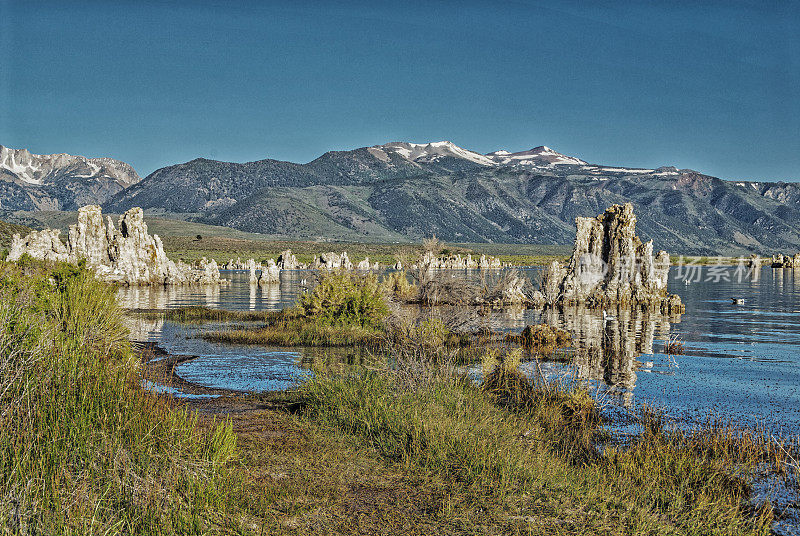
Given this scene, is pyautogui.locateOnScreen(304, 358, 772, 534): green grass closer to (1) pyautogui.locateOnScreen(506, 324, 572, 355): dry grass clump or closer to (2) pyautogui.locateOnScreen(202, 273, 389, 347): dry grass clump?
(1) pyautogui.locateOnScreen(506, 324, 572, 355): dry grass clump

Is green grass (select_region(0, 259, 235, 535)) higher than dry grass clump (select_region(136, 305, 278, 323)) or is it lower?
higher

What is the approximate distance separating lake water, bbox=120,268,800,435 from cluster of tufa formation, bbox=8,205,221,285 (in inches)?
1075

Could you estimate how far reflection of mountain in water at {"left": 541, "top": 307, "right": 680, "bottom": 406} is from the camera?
Result: 21312 mm

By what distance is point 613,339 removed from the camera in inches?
1238

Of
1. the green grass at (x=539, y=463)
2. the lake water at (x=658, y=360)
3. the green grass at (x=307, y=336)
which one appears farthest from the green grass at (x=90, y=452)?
the green grass at (x=307, y=336)

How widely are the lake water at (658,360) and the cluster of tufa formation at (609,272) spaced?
3.63 m

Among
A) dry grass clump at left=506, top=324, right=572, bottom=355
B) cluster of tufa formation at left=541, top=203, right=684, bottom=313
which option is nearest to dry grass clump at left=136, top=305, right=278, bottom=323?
dry grass clump at left=506, top=324, right=572, bottom=355

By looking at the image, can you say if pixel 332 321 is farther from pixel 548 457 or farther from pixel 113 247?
pixel 113 247

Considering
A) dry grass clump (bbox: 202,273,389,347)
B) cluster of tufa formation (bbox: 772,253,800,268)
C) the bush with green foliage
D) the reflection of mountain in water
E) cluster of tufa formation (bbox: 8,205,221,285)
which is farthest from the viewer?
cluster of tufa formation (bbox: 772,253,800,268)

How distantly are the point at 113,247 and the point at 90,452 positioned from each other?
236 feet

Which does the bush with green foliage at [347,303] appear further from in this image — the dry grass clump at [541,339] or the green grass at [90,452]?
the green grass at [90,452]

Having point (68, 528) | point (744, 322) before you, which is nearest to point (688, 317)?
point (744, 322)

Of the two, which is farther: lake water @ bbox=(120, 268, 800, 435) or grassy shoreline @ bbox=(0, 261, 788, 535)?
lake water @ bbox=(120, 268, 800, 435)

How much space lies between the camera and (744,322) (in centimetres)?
4141
